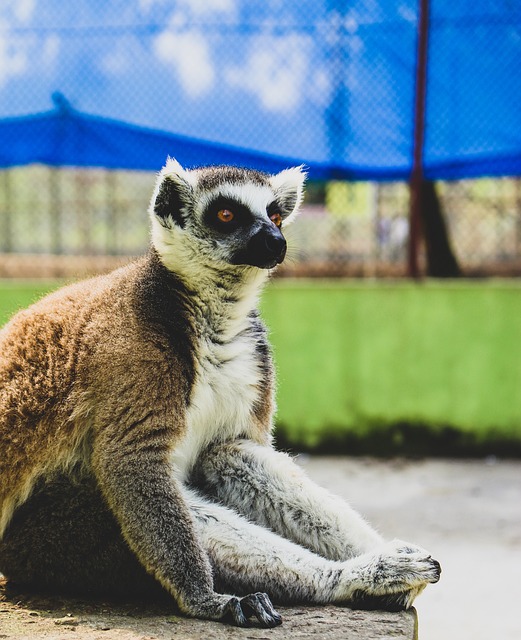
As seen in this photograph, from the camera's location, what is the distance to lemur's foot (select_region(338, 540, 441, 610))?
282cm

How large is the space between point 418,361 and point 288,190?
4003 millimetres

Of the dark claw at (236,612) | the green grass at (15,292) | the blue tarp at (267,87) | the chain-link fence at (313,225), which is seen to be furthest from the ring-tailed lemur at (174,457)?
the green grass at (15,292)

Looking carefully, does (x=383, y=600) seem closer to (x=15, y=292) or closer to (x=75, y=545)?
(x=75, y=545)

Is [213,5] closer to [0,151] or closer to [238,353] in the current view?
[0,151]

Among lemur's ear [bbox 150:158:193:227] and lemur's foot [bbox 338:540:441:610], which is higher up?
lemur's ear [bbox 150:158:193:227]

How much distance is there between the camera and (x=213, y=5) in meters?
6.64

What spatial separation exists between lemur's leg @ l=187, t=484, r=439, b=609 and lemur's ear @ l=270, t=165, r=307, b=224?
4.09 ft

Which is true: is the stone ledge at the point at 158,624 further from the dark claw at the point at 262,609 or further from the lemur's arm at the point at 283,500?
the lemur's arm at the point at 283,500

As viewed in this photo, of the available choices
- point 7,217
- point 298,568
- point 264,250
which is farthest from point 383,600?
point 7,217

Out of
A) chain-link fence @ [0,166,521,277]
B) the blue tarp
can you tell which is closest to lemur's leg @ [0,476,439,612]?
the blue tarp

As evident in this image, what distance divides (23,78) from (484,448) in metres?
4.45

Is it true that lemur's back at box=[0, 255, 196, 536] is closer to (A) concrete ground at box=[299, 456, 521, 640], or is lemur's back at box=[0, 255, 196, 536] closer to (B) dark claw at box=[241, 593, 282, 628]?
(B) dark claw at box=[241, 593, 282, 628]

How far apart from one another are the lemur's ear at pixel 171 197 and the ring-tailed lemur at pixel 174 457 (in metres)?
0.04

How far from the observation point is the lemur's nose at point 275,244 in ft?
10.2
